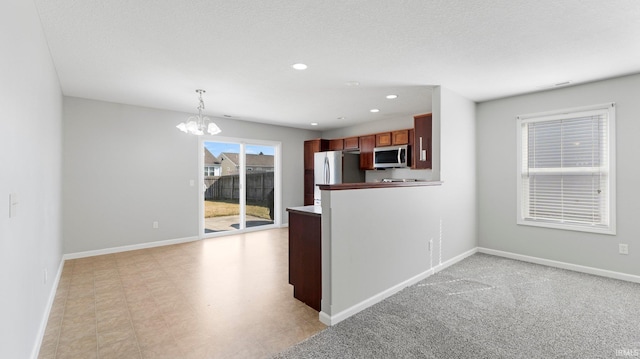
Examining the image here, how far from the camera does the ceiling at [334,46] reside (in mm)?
2096

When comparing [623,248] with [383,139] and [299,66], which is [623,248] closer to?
[383,139]

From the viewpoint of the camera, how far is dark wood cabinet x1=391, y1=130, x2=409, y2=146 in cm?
553

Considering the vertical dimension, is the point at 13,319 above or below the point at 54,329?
above

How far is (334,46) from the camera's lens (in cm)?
267

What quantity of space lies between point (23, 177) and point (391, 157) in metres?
5.04

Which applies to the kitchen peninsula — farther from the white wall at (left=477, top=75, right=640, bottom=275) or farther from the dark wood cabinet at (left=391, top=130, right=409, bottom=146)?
the dark wood cabinet at (left=391, top=130, right=409, bottom=146)

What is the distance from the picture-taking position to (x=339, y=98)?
4.43 meters

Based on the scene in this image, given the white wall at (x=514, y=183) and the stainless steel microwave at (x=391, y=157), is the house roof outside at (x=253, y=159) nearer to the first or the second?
the stainless steel microwave at (x=391, y=157)

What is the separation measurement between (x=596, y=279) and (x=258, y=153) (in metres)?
5.96

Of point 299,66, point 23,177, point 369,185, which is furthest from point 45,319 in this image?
point 299,66

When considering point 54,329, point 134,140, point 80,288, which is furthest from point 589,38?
point 134,140

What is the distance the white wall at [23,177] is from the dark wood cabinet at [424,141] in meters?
4.06

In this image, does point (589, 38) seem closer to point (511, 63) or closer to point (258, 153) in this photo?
point (511, 63)

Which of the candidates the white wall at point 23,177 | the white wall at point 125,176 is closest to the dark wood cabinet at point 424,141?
the white wall at point 125,176
